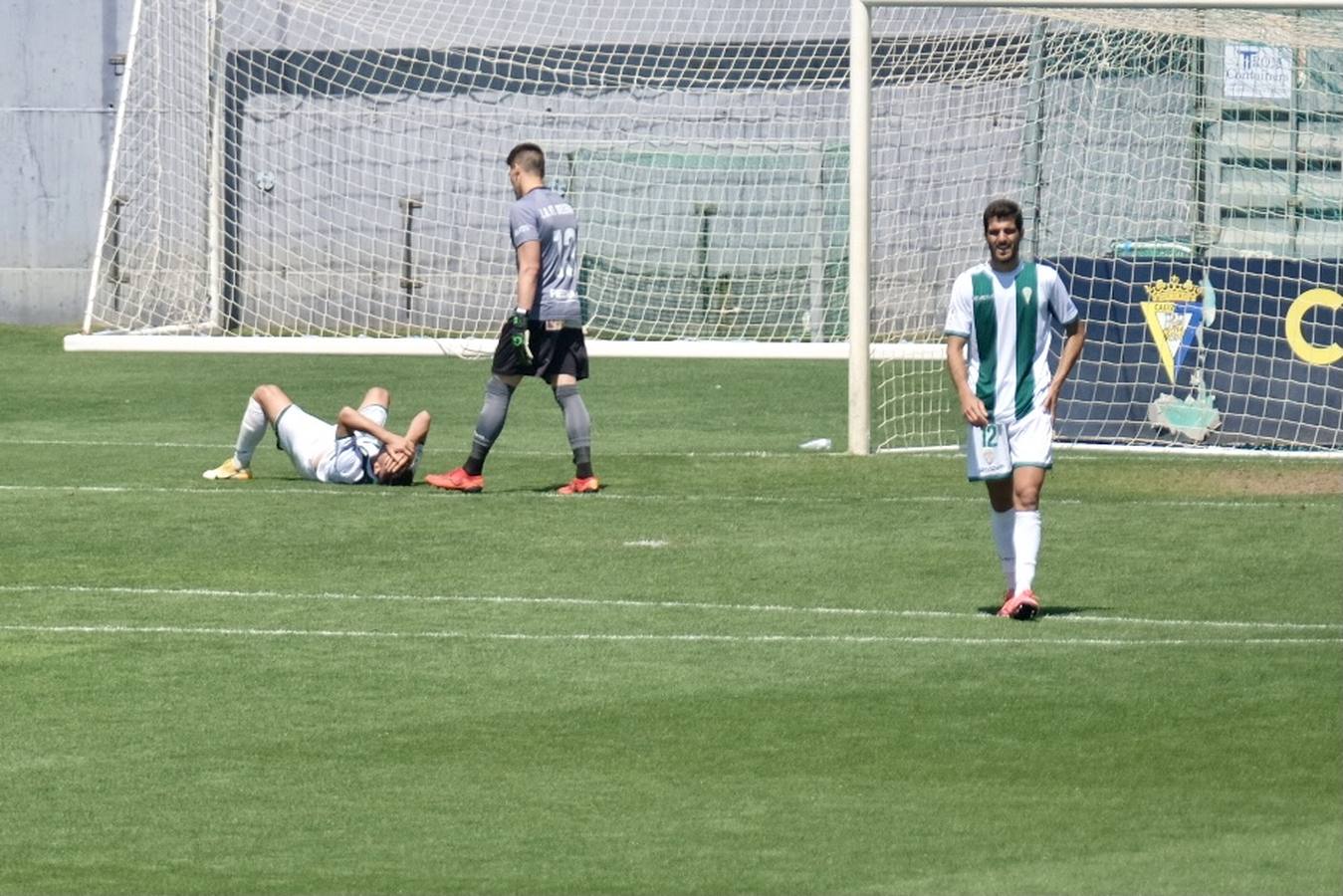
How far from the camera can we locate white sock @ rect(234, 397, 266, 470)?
47.9 feet

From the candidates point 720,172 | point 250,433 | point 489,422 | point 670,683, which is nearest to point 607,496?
point 489,422

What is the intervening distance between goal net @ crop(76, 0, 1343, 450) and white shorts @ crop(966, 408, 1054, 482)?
6.76 metres

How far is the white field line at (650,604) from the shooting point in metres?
10.1

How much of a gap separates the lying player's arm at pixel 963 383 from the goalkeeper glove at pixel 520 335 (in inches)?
164

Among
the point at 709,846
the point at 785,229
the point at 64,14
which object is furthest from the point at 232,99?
the point at 709,846

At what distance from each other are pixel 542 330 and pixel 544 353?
0.45ft

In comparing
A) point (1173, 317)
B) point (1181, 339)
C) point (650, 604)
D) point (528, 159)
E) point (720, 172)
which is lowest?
point (650, 604)

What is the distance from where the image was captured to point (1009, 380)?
1020 centimetres

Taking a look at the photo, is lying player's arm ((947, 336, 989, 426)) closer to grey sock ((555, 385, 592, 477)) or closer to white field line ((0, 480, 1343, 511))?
white field line ((0, 480, 1343, 511))

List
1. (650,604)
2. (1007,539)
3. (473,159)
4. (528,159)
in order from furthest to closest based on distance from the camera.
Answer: (473,159) < (528,159) < (650,604) < (1007,539)

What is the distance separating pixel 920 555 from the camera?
39.2 feet

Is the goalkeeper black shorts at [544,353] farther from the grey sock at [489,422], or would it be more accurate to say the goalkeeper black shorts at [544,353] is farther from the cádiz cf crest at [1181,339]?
the cádiz cf crest at [1181,339]

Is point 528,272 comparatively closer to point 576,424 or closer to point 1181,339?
point 576,424

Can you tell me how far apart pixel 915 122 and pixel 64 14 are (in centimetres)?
→ 1072
